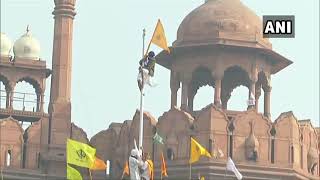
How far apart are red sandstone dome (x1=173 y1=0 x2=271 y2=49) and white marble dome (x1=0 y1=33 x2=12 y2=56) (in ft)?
18.3

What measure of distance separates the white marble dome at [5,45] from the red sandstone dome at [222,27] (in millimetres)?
5569

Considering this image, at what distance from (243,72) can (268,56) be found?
94 centimetres

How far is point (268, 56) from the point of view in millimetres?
43844

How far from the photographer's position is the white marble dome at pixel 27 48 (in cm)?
4494

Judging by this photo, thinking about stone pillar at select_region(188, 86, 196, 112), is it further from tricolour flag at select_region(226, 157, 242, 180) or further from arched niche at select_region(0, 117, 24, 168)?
tricolour flag at select_region(226, 157, 242, 180)

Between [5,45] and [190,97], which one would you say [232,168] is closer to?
[190,97]

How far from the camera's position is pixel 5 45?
45.6 m

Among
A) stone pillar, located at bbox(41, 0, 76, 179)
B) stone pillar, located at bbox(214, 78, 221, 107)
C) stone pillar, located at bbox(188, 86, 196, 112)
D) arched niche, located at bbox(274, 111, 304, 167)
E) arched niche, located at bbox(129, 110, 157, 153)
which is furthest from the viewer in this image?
stone pillar, located at bbox(188, 86, 196, 112)

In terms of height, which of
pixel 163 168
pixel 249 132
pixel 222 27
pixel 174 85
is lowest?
pixel 163 168

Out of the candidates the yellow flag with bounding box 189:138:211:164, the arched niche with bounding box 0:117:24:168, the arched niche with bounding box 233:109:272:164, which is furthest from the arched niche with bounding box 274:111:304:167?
the arched niche with bounding box 0:117:24:168

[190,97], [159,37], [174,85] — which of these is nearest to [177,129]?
[174,85]

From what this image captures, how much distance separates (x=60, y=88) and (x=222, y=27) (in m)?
5.25

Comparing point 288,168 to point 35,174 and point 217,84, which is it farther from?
point 35,174

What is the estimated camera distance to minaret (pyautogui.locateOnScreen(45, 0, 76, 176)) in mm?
42156
